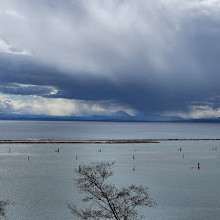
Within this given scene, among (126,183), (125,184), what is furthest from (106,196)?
(126,183)

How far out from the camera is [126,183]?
107 meters

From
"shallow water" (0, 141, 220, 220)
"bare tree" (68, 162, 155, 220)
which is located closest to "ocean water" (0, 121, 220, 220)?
"shallow water" (0, 141, 220, 220)

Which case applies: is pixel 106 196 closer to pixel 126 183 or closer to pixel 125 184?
pixel 125 184

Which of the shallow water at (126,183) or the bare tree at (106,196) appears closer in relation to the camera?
the bare tree at (106,196)

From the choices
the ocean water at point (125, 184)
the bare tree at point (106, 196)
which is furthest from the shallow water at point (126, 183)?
the bare tree at point (106, 196)

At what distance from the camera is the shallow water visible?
7675cm

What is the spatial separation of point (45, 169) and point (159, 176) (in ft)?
137

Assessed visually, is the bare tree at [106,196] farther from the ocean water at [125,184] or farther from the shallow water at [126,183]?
the ocean water at [125,184]

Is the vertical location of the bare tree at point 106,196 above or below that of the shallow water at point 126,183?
above

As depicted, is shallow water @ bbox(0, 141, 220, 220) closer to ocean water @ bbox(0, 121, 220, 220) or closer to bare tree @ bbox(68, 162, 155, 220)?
ocean water @ bbox(0, 121, 220, 220)

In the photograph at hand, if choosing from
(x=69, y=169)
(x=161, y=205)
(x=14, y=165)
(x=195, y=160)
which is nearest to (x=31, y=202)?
(x=161, y=205)

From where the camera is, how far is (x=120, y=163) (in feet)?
501

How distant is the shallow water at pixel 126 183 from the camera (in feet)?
252

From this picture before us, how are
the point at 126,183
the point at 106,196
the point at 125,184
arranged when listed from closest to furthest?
1. the point at 106,196
2. the point at 125,184
3. the point at 126,183
